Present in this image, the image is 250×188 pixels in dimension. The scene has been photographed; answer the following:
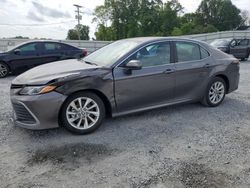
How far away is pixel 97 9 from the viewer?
5662cm

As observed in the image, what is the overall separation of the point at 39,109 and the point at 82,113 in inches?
24.9

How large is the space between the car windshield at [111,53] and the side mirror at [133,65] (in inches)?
10.4

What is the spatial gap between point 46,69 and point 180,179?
2719 millimetres

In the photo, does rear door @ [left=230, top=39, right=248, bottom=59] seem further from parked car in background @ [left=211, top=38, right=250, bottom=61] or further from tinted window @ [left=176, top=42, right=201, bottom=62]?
tinted window @ [left=176, top=42, right=201, bottom=62]

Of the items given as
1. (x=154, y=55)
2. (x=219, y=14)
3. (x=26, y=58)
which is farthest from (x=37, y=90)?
(x=219, y=14)

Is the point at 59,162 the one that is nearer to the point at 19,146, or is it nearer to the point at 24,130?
the point at 19,146

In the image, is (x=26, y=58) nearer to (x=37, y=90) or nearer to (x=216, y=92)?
(x=37, y=90)

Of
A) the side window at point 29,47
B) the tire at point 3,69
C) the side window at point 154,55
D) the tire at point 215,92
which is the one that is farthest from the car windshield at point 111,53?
the tire at point 3,69

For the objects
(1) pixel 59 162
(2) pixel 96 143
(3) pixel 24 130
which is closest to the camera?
(1) pixel 59 162

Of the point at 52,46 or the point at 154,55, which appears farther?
the point at 52,46

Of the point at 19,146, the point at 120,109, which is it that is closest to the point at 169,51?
the point at 120,109

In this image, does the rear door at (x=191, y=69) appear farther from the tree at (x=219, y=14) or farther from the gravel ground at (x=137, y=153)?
the tree at (x=219, y=14)

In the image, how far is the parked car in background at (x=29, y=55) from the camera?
9.12m

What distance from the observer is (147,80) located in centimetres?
459
